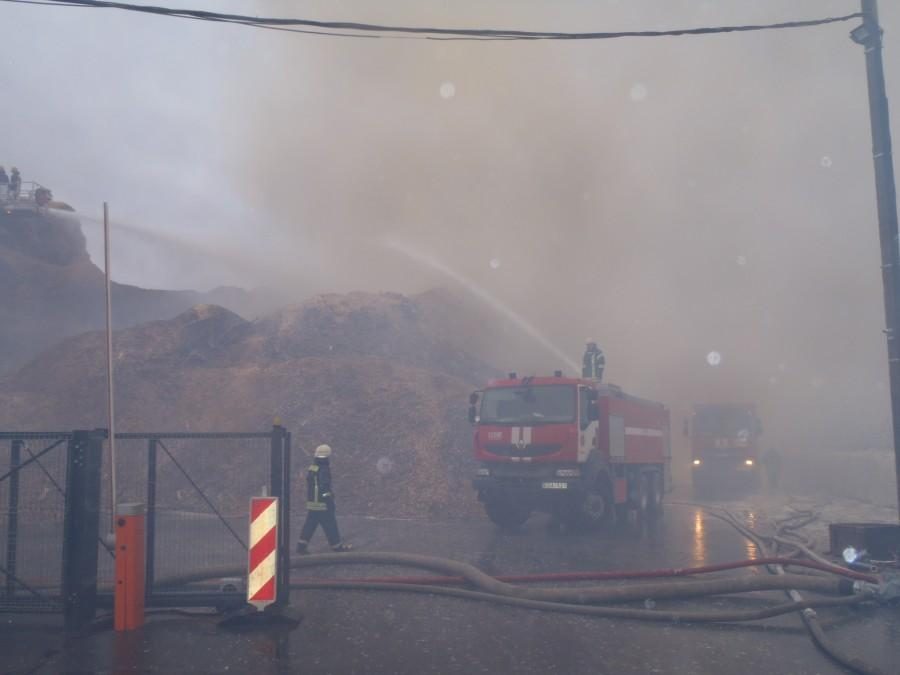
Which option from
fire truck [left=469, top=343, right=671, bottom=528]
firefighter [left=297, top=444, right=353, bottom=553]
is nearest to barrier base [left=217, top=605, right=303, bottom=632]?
firefighter [left=297, top=444, right=353, bottom=553]

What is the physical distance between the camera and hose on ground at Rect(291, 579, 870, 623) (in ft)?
21.4

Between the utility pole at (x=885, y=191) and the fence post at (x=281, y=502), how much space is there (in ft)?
25.0

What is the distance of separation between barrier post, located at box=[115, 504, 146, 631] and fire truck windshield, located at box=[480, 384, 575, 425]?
324 inches

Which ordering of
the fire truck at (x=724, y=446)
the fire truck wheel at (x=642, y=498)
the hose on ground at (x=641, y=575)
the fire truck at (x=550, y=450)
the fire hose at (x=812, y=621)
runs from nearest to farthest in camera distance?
the fire hose at (x=812, y=621) → the hose on ground at (x=641, y=575) → the fire truck at (x=550, y=450) → the fire truck wheel at (x=642, y=498) → the fire truck at (x=724, y=446)

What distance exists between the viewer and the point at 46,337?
39.7 metres

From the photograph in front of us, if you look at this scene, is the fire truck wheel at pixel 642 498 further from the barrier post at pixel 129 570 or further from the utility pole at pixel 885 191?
the barrier post at pixel 129 570

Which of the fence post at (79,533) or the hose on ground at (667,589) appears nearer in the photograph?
the fence post at (79,533)

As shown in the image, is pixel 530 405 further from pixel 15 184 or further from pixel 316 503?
pixel 15 184

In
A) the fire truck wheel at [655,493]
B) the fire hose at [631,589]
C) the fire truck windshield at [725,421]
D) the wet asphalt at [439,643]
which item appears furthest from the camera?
the fire truck windshield at [725,421]

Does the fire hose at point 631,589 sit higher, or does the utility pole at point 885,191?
the utility pole at point 885,191

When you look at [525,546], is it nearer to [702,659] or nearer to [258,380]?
[702,659]

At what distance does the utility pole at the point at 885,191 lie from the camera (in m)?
9.34

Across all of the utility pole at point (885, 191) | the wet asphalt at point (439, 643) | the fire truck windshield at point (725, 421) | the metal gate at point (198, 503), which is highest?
the utility pole at point (885, 191)

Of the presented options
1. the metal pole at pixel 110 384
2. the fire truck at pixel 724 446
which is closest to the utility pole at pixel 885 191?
the metal pole at pixel 110 384
